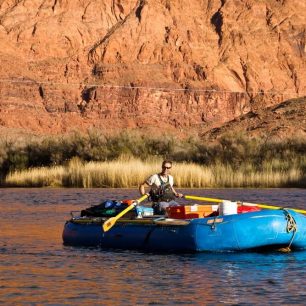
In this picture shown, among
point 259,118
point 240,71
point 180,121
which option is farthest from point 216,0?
point 259,118

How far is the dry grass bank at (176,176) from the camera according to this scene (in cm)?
4103

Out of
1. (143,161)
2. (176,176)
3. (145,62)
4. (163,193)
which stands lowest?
(163,193)

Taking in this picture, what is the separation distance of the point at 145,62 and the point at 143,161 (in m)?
83.4

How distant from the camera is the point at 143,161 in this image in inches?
1788

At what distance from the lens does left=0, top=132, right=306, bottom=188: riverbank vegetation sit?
1629 inches

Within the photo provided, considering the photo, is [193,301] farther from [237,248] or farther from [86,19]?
[86,19]

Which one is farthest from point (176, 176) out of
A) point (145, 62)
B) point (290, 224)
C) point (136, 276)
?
point (145, 62)

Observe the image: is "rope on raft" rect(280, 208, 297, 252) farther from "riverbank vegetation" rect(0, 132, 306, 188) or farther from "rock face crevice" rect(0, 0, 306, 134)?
"rock face crevice" rect(0, 0, 306, 134)

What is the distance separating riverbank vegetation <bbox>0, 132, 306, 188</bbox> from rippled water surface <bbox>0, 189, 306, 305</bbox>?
18162 millimetres

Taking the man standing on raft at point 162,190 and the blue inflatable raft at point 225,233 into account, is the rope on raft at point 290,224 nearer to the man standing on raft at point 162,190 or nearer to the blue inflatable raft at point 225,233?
the blue inflatable raft at point 225,233

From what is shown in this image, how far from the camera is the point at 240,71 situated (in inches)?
5285

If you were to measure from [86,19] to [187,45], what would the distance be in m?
13.1

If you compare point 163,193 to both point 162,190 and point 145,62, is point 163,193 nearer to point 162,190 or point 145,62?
point 162,190

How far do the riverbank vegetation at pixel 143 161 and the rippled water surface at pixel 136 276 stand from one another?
59.6 ft
